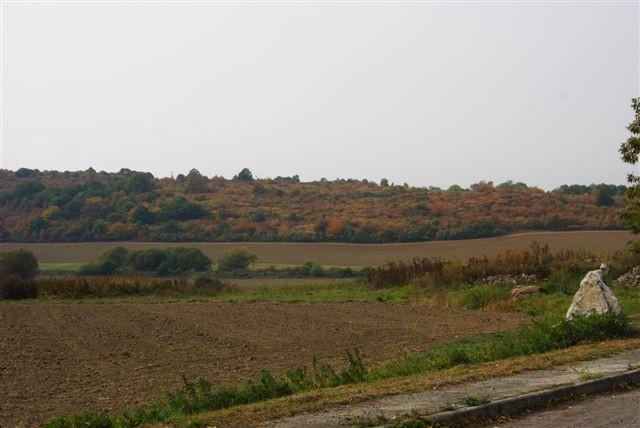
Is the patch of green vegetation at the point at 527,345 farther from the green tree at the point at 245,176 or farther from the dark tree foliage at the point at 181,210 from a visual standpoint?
the green tree at the point at 245,176

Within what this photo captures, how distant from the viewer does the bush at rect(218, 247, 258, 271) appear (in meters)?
64.7

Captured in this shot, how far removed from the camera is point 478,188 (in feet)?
350

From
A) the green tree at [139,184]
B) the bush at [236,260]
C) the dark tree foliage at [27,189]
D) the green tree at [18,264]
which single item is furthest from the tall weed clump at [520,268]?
the dark tree foliage at [27,189]

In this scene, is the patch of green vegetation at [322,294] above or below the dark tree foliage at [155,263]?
below

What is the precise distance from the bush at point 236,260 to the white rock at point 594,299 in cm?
4903

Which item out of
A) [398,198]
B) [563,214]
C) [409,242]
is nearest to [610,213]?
[563,214]

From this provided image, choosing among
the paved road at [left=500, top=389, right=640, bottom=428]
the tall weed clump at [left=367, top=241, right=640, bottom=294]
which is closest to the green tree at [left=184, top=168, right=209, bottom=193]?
the tall weed clump at [left=367, top=241, right=640, bottom=294]

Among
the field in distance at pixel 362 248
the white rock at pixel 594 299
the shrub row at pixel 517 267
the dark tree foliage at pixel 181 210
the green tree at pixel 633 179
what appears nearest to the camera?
the white rock at pixel 594 299

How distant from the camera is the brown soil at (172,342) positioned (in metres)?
14.9

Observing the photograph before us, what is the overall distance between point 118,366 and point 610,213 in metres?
65.9

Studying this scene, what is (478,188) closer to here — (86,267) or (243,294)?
(86,267)

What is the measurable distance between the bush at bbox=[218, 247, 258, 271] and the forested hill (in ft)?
41.1

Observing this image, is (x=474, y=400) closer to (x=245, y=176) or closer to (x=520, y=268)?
(x=520, y=268)

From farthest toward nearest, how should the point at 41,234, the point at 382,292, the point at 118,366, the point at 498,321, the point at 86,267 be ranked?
the point at 41,234
the point at 86,267
the point at 382,292
the point at 498,321
the point at 118,366
